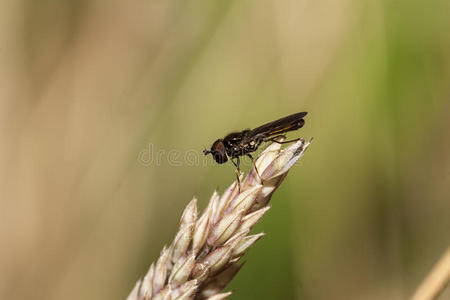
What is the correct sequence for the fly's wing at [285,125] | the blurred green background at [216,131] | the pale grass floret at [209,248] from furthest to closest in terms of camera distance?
1. the blurred green background at [216,131]
2. the fly's wing at [285,125]
3. the pale grass floret at [209,248]

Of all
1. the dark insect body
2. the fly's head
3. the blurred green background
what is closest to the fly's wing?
the dark insect body

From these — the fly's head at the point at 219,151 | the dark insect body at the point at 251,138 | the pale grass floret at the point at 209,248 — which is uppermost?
the dark insect body at the point at 251,138

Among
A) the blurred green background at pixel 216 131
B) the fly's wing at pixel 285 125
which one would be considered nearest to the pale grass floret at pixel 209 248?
the fly's wing at pixel 285 125

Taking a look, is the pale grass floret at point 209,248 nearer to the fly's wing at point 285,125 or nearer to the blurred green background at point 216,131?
the fly's wing at point 285,125

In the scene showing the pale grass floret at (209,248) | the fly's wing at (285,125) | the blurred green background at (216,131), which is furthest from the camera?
the blurred green background at (216,131)

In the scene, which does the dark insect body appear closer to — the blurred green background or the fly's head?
the fly's head

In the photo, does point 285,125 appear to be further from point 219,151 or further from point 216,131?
point 216,131

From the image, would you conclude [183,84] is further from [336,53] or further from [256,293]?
[256,293]
